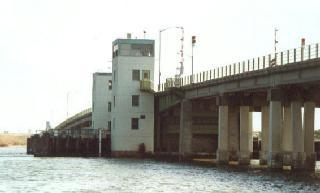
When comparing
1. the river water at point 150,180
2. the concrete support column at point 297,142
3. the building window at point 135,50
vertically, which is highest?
the building window at point 135,50

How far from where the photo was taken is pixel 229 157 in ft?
344

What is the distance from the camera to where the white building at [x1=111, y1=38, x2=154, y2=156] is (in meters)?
123

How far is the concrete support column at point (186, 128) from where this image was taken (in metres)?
115

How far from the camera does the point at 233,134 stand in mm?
110938

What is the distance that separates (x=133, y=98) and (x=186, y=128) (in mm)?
11476

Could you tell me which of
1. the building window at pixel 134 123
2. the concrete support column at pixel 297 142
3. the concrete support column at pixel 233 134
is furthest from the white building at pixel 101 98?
the concrete support column at pixel 297 142

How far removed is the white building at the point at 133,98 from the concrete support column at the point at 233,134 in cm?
1605

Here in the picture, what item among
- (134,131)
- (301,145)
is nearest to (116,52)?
Result: (134,131)

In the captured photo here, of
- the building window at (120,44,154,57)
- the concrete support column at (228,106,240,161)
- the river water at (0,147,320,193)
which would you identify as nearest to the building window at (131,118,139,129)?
the building window at (120,44,154,57)

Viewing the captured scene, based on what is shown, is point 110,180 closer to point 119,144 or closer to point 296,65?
point 296,65

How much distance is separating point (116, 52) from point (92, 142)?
14.2m

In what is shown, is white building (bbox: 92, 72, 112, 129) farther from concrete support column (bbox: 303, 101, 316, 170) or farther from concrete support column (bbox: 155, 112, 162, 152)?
concrete support column (bbox: 303, 101, 316, 170)

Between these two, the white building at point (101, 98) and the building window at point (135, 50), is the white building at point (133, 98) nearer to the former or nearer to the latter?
the building window at point (135, 50)

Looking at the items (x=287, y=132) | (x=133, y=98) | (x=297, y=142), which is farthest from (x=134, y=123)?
(x=297, y=142)
